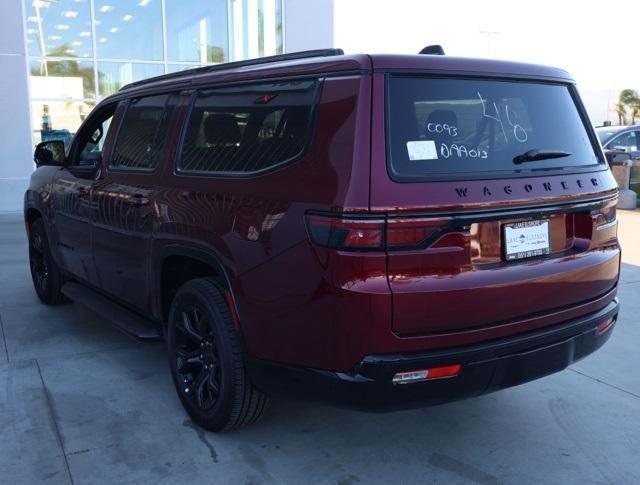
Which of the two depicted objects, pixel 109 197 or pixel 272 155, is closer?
pixel 272 155

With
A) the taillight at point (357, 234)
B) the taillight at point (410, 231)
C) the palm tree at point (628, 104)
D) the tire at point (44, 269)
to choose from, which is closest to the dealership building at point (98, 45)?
the tire at point (44, 269)

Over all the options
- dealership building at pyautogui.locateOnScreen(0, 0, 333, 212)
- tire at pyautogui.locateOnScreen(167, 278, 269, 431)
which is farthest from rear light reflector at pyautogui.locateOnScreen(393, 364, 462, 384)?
dealership building at pyautogui.locateOnScreen(0, 0, 333, 212)

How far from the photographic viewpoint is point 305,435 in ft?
11.5

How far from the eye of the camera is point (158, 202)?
3.71m

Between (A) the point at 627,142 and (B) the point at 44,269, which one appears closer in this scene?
(B) the point at 44,269

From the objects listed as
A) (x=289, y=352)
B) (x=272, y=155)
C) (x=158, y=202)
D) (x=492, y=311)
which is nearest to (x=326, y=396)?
(x=289, y=352)

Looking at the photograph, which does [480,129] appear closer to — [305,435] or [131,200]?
[305,435]

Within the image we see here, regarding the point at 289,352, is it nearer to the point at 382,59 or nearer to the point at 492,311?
the point at 492,311

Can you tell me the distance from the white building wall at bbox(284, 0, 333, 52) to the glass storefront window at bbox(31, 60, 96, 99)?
4.42 meters

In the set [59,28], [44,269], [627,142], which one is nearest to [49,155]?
[44,269]

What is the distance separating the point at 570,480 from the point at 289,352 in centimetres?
148

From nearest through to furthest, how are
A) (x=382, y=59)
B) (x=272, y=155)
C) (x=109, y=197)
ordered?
(x=382, y=59) < (x=272, y=155) < (x=109, y=197)

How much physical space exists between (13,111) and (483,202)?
1256 centimetres

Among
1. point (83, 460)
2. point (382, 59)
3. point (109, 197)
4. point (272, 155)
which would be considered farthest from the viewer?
point (109, 197)
